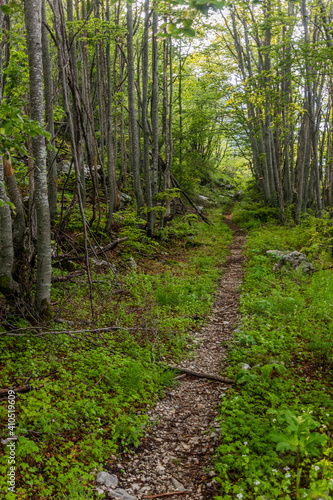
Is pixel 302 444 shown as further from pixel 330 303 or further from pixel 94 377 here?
pixel 330 303

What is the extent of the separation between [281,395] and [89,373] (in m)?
2.32

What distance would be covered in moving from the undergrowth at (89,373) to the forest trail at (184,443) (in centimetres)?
19

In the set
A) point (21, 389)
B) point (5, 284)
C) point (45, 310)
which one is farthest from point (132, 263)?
point (21, 389)

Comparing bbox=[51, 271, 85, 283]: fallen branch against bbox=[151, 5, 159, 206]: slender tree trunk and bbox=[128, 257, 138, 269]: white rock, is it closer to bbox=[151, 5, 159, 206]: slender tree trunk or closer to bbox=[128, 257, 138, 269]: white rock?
bbox=[128, 257, 138, 269]: white rock

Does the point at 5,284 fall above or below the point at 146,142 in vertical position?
below

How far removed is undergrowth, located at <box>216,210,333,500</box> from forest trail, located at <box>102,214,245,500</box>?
0.64 feet

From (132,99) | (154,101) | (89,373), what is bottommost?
(89,373)

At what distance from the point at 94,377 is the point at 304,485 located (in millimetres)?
2495

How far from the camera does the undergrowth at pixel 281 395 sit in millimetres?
2713

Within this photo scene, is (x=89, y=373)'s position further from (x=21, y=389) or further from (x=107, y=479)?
(x=107, y=479)

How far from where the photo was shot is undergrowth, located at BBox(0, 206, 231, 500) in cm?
280

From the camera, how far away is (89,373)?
13.4 ft

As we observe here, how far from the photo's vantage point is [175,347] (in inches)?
215

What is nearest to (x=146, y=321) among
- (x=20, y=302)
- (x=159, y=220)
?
(x=20, y=302)
